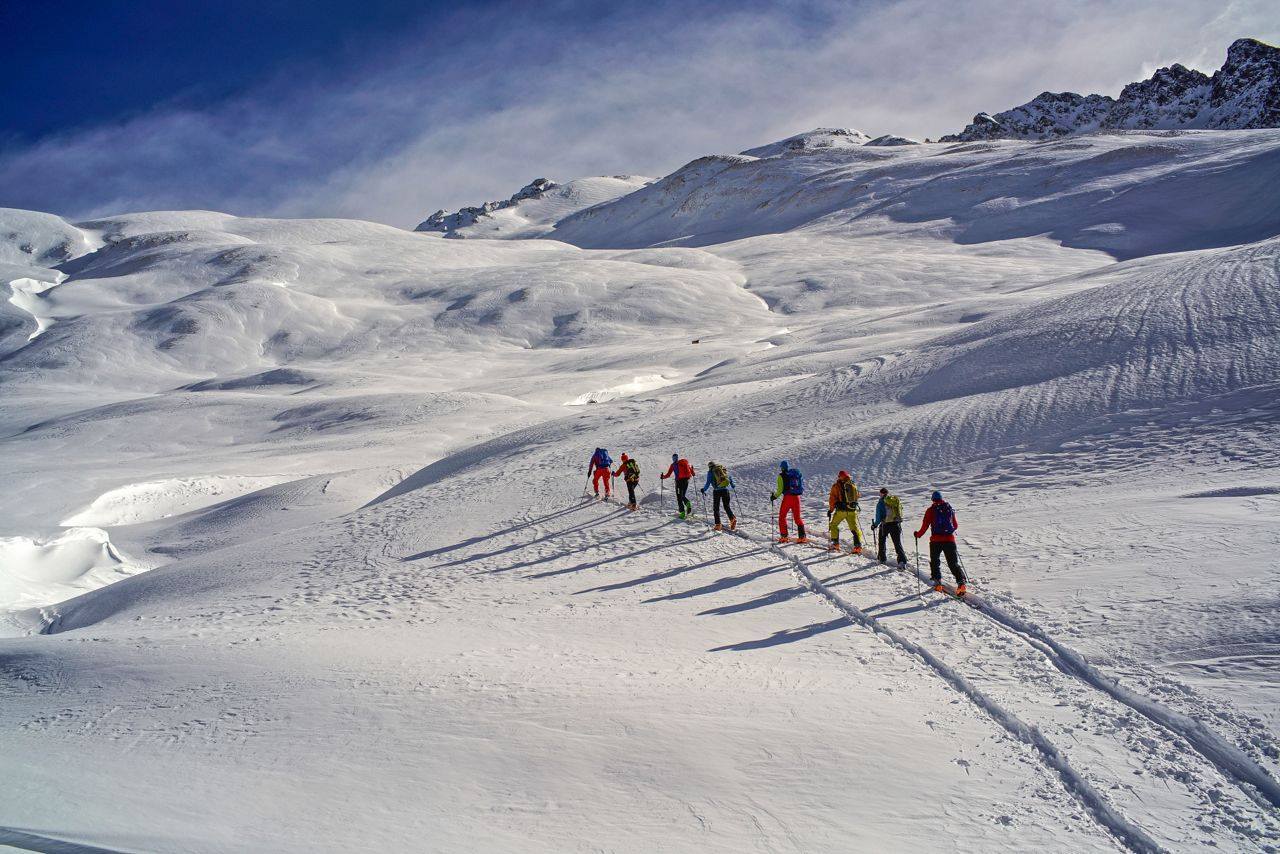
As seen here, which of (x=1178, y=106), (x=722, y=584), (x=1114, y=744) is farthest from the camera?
(x=1178, y=106)

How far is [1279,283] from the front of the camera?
1912 centimetres

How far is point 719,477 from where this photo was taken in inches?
590

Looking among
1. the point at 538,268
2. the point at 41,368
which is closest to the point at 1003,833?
the point at 41,368

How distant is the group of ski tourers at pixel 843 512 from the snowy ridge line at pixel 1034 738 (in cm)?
157

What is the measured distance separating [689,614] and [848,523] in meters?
3.81

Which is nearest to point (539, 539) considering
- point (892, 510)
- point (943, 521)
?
point (892, 510)

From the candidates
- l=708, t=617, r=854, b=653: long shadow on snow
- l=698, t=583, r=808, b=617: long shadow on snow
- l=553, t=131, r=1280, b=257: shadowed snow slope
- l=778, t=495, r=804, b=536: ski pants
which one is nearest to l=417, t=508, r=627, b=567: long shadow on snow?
l=778, t=495, r=804, b=536: ski pants

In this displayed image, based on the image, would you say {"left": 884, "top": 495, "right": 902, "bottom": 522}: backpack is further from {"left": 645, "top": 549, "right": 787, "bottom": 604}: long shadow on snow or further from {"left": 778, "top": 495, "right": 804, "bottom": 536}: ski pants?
{"left": 778, "top": 495, "right": 804, "bottom": 536}: ski pants

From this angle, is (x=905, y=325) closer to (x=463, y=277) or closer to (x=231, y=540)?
(x=231, y=540)

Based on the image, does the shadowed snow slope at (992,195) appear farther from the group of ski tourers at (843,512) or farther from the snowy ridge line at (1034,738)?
the snowy ridge line at (1034,738)

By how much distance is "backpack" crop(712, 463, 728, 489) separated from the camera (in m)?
15.0

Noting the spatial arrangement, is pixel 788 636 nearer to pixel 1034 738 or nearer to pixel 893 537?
pixel 1034 738

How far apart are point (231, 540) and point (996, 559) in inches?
768

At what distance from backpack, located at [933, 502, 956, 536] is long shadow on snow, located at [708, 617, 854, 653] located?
196 centimetres
